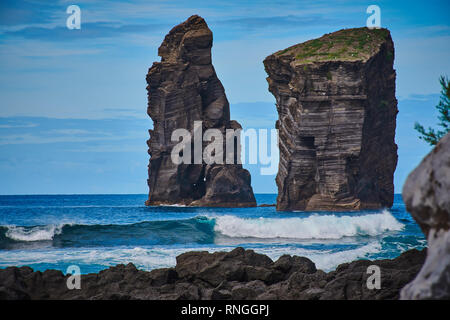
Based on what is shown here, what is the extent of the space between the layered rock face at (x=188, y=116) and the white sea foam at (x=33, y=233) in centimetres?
5306

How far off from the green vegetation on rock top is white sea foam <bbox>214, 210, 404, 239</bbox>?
2735cm

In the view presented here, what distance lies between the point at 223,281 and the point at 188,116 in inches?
2821

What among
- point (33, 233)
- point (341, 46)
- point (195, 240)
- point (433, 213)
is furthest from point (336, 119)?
point (433, 213)

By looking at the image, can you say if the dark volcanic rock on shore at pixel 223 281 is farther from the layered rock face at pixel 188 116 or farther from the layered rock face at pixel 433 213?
the layered rock face at pixel 188 116

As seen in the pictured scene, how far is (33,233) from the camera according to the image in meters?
28.4

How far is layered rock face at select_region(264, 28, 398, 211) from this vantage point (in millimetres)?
56844

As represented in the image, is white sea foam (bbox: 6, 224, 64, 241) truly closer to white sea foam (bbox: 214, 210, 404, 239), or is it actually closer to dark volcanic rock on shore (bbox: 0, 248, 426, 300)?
white sea foam (bbox: 214, 210, 404, 239)

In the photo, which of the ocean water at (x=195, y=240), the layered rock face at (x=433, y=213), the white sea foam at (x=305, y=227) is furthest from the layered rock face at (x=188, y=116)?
the layered rock face at (x=433, y=213)

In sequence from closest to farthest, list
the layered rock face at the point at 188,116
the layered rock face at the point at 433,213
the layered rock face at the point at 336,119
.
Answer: the layered rock face at the point at 433,213 < the layered rock face at the point at 336,119 < the layered rock face at the point at 188,116

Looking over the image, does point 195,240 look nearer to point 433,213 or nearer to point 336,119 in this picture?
point 433,213

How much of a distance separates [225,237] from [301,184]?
34.4 metres

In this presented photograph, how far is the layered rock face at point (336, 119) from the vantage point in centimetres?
5684

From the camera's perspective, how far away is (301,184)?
6375 centimetres
